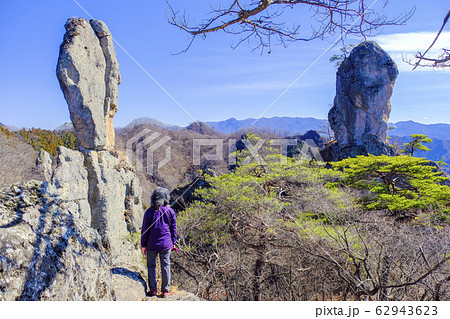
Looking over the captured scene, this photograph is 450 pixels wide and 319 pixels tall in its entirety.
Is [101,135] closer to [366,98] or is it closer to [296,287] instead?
[296,287]

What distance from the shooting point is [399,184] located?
497 inches

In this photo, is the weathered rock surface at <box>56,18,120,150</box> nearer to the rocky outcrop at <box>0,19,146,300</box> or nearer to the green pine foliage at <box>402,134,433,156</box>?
the rocky outcrop at <box>0,19,146,300</box>

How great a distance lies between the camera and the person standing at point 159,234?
396 centimetres

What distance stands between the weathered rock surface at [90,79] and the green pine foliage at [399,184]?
798 cm

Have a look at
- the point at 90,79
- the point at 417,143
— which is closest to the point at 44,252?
the point at 90,79

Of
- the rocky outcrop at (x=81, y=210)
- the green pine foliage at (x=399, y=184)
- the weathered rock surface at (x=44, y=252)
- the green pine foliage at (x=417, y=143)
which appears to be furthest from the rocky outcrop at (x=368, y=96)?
the weathered rock surface at (x=44, y=252)

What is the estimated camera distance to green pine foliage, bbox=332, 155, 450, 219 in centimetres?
970

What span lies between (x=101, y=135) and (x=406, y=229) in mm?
7794

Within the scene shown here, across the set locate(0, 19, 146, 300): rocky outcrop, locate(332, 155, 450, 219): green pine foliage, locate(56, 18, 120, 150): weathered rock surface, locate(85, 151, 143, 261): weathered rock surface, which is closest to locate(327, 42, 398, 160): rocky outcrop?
locate(332, 155, 450, 219): green pine foliage

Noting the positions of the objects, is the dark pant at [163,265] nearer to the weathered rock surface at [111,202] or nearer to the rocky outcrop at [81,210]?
the rocky outcrop at [81,210]

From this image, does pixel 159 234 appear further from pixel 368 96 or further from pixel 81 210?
pixel 368 96

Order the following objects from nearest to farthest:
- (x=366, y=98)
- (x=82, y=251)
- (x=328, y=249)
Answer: (x=82, y=251) → (x=328, y=249) → (x=366, y=98)

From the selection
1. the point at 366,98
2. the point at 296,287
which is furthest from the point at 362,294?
the point at 366,98

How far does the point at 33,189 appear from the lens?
2.70 meters
